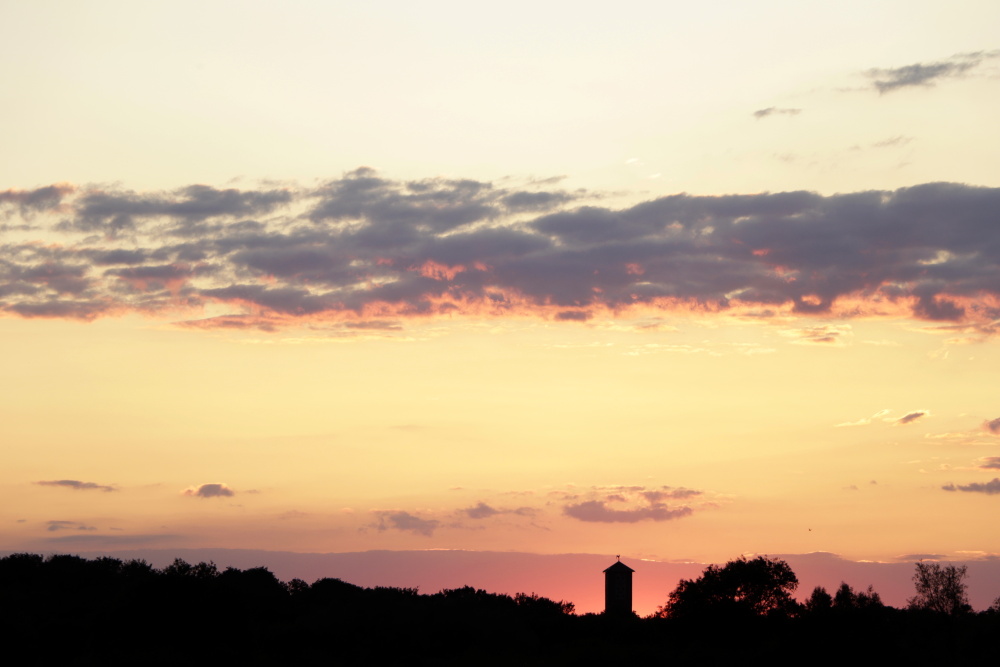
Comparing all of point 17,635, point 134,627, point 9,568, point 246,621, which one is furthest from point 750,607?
point 9,568

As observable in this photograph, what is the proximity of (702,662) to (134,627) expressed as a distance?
1479 inches

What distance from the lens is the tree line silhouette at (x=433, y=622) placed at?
64.2 m

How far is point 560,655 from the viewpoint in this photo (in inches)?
3004

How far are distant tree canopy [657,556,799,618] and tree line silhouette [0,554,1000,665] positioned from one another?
0.13 meters

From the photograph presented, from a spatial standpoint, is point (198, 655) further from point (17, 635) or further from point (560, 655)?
point (560, 655)

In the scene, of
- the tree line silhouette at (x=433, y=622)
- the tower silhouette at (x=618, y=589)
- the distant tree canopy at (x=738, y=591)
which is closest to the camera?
the tree line silhouette at (x=433, y=622)

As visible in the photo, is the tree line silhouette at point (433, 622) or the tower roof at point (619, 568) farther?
Answer: the tower roof at point (619, 568)

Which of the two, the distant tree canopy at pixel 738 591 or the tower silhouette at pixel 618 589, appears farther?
the tower silhouette at pixel 618 589

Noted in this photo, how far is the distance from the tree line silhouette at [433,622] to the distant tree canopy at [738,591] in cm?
13

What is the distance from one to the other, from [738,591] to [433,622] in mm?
30417

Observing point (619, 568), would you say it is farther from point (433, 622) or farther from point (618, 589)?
point (433, 622)

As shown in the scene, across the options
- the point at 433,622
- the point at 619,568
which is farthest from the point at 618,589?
the point at 433,622

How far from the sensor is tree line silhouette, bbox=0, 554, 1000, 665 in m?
64.2

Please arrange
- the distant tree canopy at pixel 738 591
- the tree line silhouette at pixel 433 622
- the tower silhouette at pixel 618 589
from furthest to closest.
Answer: the tower silhouette at pixel 618 589 < the distant tree canopy at pixel 738 591 < the tree line silhouette at pixel 433 622
